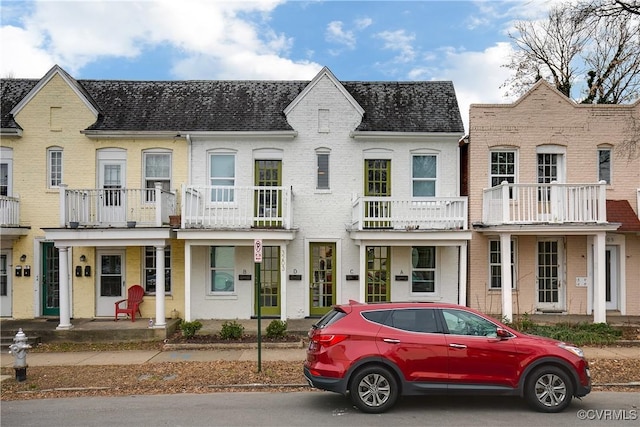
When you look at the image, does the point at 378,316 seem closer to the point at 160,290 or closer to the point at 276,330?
the point at 276,330

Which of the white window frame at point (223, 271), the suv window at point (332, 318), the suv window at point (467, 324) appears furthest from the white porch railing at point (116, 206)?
the suv window at point (467, 324)

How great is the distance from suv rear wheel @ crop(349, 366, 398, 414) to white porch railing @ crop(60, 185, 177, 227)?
8576 millimetres

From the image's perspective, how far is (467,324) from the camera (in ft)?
Result: 25.4

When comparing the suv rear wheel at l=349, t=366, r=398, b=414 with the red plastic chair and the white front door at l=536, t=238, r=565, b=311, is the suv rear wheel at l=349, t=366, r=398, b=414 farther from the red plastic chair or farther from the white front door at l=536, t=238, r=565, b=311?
the white front door at l=536, t=238, r=565, b=311

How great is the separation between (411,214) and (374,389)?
8.13 m

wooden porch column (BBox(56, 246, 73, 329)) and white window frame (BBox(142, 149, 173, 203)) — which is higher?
white window frame (BBox(142, 149, 173, 203))

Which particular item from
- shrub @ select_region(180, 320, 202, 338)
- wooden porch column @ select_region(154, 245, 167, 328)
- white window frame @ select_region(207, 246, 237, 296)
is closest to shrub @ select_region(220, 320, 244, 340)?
shrub @ select_region(180, 320, 202, 338)

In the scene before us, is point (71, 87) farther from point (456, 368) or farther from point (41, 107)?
point (456, 368)

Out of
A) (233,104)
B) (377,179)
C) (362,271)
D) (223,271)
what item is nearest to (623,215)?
(377,179)

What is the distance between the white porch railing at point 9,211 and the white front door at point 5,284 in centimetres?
110

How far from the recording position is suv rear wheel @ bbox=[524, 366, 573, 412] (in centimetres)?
747

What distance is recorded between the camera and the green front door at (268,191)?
1503cm

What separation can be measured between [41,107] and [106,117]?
1913 millimetres

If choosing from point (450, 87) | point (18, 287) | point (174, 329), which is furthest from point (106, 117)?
point (450, 87)
